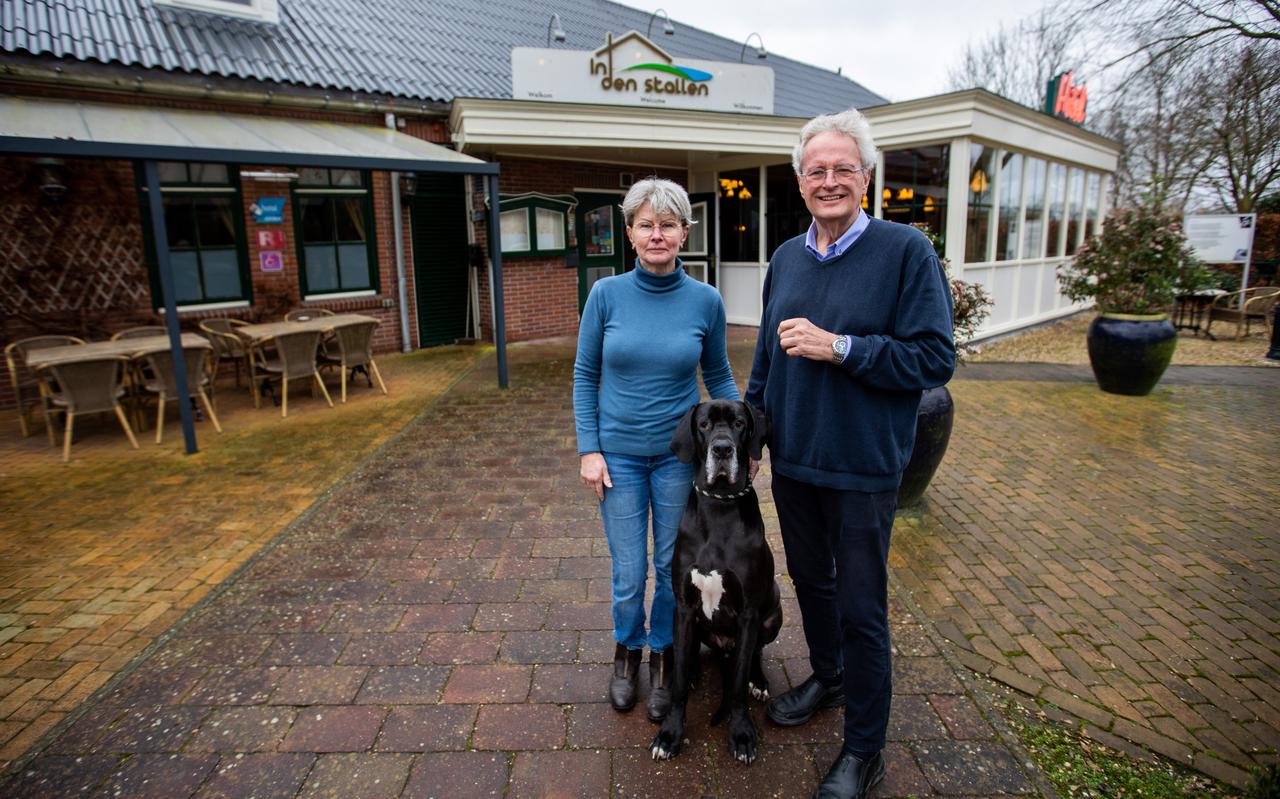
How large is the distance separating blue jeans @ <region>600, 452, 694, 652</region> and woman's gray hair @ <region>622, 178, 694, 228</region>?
83cm

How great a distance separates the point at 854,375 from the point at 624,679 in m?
1.46

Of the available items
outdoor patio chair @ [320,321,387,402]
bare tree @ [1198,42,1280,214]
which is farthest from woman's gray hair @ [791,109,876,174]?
bare tree @ [1198,42,1280,214]

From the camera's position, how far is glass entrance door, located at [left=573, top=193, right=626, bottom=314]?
11.7 meters

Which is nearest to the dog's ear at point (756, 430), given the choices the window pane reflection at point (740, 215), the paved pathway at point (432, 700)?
the paved pathway at point (432, 700)

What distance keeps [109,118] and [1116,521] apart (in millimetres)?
9022

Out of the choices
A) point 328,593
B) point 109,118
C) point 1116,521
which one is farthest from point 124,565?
point 1116,521

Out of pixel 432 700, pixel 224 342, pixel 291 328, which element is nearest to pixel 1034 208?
pixel 291 328

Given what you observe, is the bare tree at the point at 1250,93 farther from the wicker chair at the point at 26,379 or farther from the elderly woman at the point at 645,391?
the wicker chair at the point at 26,379

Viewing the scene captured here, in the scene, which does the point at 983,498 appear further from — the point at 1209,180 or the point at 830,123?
the point at 1209,180

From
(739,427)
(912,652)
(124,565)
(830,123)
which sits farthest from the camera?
(124,565)

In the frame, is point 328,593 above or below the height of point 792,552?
below

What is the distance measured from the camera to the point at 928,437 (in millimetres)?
4109

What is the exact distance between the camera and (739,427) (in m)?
2.21

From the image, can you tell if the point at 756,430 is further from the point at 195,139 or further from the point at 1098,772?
the point at 195,139
